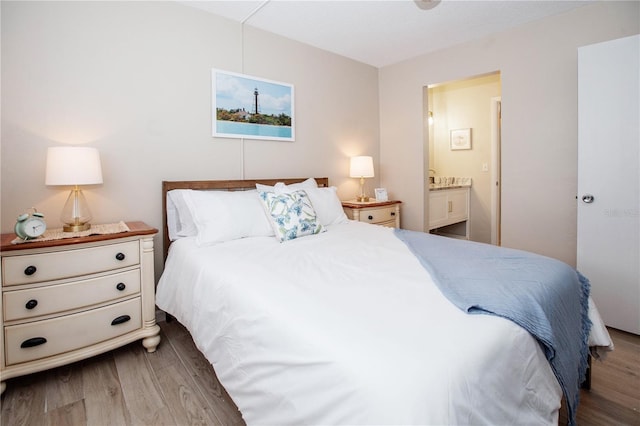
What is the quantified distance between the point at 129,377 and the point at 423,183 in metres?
3.21

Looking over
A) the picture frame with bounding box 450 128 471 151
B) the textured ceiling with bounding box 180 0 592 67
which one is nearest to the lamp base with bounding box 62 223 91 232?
the textured ceiling with bounding box 180 0 592 67

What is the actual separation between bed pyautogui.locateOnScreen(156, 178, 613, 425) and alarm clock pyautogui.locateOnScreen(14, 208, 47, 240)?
2.37ft

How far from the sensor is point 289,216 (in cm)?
234

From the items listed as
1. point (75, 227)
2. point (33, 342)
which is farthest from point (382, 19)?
point (33, 342)

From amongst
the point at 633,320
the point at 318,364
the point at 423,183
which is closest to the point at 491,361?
the point at 318,364

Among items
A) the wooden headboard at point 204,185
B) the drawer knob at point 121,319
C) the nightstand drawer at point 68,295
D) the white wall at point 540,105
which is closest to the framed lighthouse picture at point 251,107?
the wooden headboard at point 204,185

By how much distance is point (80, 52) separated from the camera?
2162 millimetres

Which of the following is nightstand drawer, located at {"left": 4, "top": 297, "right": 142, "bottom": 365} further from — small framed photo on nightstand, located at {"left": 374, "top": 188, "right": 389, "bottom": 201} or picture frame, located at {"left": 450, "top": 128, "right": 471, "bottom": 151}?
picture frame, located at {"left": 450, "top": 128, "right": 471, "bottom": 151}

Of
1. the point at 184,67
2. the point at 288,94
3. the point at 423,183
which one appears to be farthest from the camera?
the point at 423,183

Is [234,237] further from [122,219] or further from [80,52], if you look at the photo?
[80,52]

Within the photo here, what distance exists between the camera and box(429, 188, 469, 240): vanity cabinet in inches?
168

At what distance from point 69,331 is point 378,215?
2.72 m

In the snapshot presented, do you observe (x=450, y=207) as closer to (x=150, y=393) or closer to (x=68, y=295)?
(x=150, y=393)

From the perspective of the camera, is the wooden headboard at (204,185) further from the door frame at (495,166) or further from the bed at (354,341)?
the door frame at (495,166)
